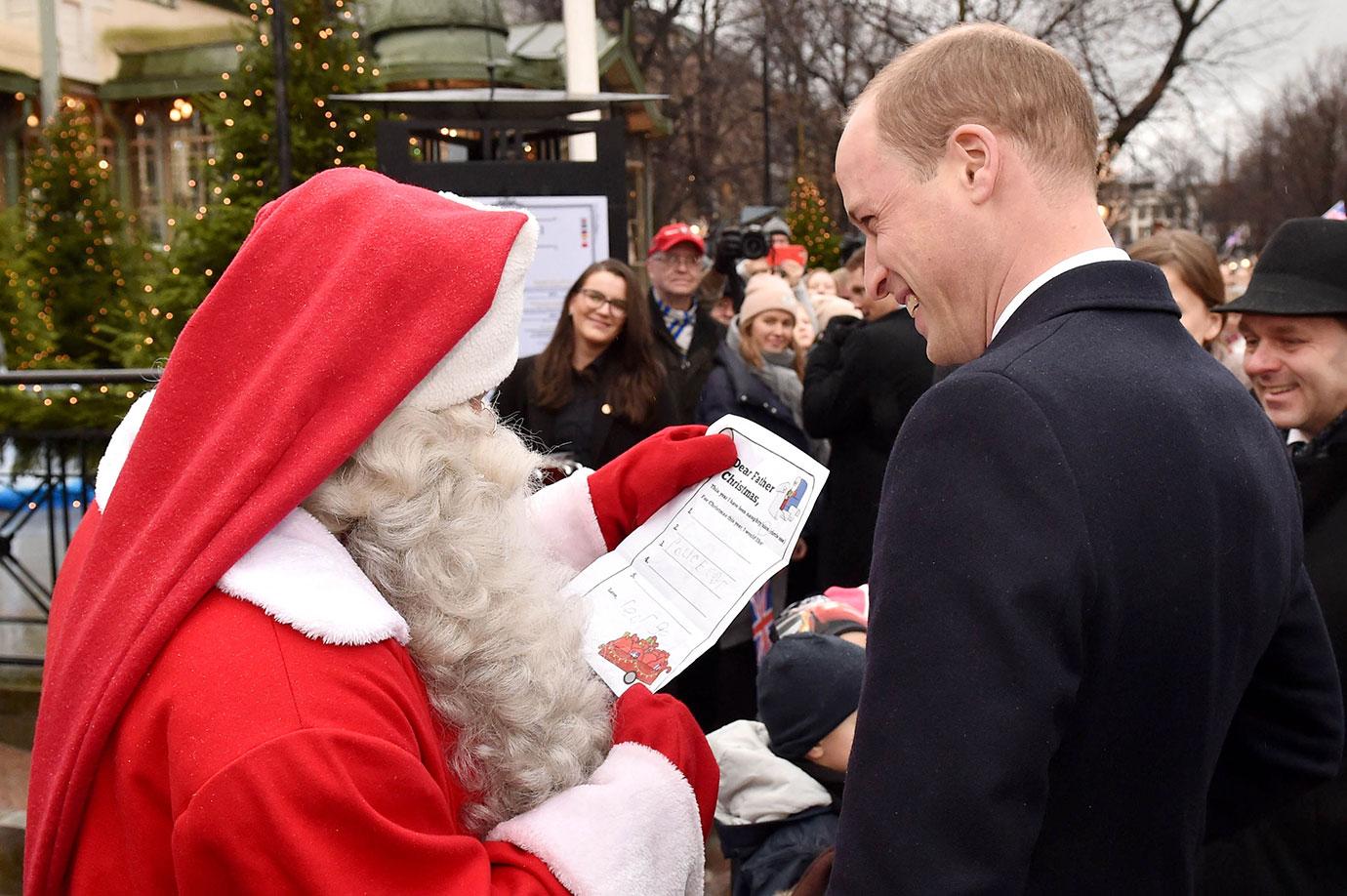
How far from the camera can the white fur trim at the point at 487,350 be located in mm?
1602

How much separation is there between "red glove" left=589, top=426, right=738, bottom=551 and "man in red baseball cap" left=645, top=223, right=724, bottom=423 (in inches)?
134

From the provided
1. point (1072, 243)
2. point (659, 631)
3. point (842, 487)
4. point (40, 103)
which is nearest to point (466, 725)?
point (659, 631)

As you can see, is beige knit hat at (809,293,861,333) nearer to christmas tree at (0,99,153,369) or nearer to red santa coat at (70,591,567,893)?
red santa coat at (70,591,567,893)

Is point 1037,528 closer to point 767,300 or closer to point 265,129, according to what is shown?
point 767,300

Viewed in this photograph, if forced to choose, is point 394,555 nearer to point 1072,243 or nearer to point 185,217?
point 1072,243

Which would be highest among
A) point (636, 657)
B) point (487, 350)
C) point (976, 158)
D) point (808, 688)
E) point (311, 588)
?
point (976, 158)

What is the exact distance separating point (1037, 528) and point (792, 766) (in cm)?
156

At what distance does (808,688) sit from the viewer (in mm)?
2490

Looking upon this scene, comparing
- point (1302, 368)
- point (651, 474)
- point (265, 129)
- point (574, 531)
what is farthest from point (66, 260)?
point (1302, 368)

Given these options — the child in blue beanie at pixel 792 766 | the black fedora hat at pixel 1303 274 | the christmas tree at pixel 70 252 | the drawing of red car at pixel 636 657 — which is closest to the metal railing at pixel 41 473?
the child in blue beanie at pixel 792 766

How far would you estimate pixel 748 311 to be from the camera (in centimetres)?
541

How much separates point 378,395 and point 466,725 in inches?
18.9

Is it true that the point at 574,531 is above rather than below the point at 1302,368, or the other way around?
below

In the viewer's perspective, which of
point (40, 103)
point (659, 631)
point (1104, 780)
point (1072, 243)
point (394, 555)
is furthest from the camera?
point (40, 103)
